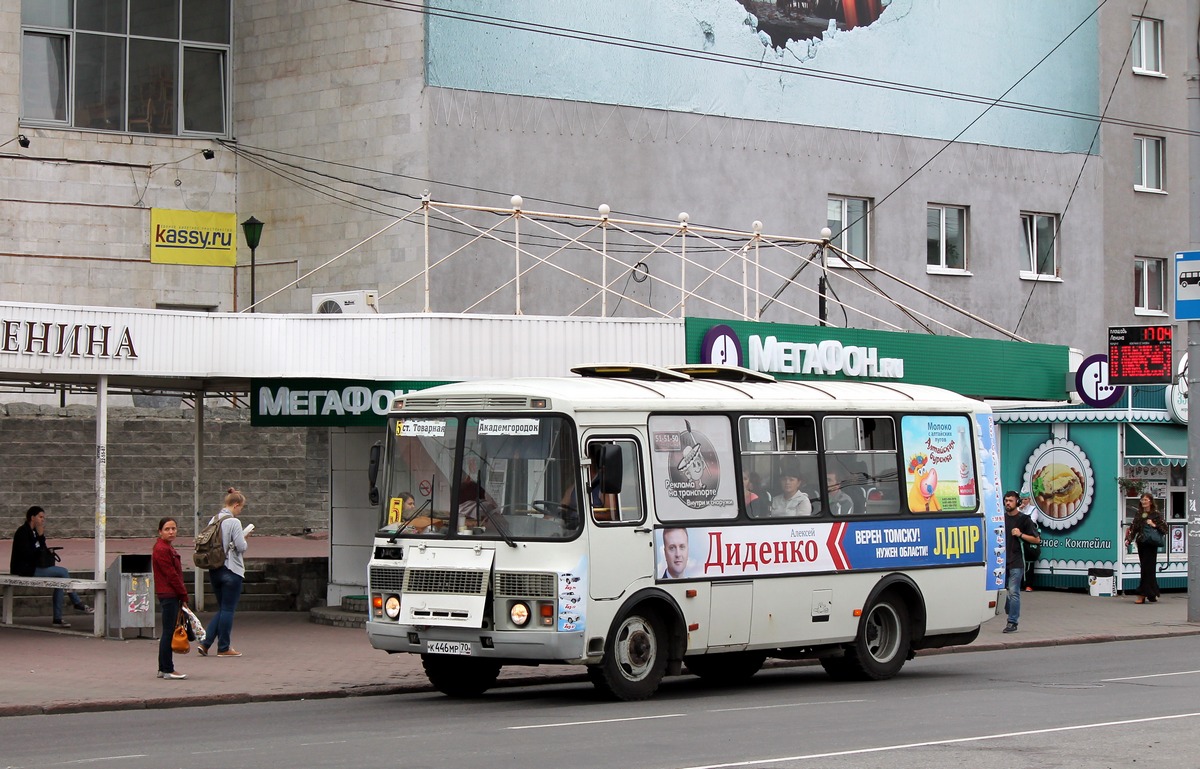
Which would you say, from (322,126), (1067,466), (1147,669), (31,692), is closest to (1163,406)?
(1067,466)

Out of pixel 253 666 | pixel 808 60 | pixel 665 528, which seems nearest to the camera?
pixel 665 528

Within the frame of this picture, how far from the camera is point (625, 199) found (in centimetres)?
3142

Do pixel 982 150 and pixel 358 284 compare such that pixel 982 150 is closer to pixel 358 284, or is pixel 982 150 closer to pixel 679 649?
pixel 358 284

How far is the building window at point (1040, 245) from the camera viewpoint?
38.1 metres

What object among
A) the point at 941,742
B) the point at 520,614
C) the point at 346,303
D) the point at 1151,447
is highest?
the point at 346,303

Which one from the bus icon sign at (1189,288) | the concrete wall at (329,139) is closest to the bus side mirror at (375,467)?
the concrete wall at (329,139)

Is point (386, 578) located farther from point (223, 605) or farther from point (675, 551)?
point (223, 605)

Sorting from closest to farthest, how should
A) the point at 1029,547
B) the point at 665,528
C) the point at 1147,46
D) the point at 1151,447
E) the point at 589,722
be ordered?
the point at 589,722, the point at 665,528, the point at 1029,547, the point at 1151,447, the point at 1147,46

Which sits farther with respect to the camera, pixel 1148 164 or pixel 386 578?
pixel 1148 164

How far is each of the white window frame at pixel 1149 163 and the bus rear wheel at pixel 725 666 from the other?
27.7 m

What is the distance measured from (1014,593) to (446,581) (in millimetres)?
11137

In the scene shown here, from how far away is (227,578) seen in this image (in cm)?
1870

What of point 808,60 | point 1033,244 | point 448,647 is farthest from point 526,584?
point 1033,244

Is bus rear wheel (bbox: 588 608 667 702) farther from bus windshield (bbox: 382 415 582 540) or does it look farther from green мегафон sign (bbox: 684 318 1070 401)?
green мегафон sign (bbox: 684 318 1070 401)
